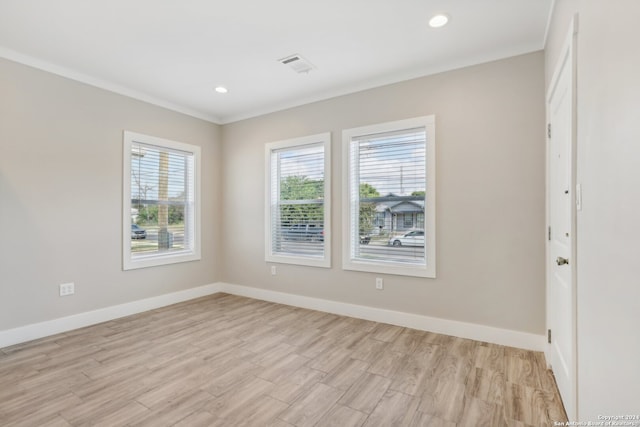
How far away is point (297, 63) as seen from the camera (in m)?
3.20

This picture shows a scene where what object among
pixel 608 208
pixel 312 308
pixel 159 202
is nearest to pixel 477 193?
pixel 608 208

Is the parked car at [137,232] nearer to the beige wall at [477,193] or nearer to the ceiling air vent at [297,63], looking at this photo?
the beige wall at [477,193]

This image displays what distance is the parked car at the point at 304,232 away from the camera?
4109 mm

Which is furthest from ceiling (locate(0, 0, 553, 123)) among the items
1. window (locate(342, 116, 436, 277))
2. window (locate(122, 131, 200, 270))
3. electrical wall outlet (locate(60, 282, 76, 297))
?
electrical wall outlet (locate(60, 282, 76, 297))

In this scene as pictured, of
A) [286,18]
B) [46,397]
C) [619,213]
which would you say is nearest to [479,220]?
[619,213]

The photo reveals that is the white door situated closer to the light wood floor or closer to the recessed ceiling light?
the light wood floor

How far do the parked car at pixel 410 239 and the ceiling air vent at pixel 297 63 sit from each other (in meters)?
2.06

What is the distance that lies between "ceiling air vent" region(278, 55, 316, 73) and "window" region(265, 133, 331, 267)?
873 millimetres

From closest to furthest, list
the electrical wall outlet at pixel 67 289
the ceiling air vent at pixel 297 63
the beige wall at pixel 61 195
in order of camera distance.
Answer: the beige wall at pixel 61 195
the ceiling air vent at pixel 297 63
the electrical wall outlet at pixel 67 289

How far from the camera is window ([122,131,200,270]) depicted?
3871 millimetres

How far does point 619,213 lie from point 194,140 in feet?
15.5

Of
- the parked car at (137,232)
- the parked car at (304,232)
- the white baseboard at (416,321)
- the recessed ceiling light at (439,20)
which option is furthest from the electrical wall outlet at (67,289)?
the recessed ceiling light at (439,20)

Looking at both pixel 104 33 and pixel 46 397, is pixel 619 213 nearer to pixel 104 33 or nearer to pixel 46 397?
pixel 46 397

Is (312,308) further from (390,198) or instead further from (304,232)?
(390,198)
